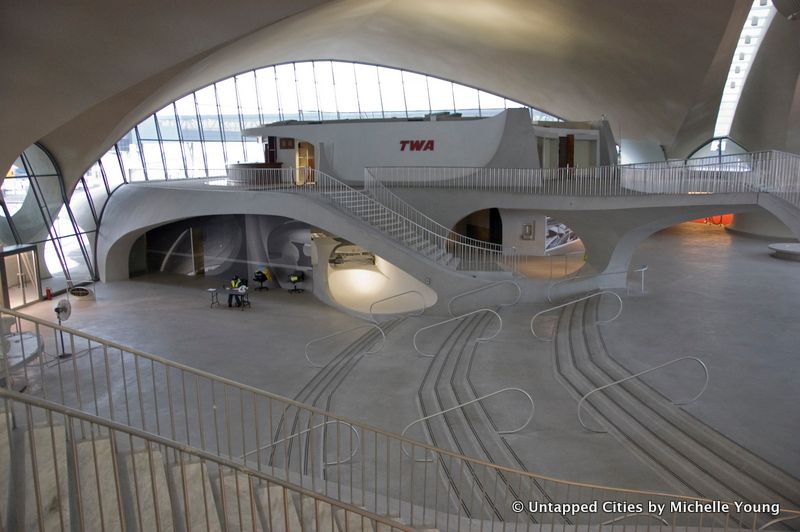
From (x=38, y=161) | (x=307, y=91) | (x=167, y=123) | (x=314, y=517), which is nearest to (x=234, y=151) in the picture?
(x=167, y=123)

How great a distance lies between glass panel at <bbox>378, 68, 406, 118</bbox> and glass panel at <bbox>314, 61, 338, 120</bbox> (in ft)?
9.98

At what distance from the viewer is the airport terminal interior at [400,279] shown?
22.3 ft

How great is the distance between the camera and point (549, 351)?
13289 mm

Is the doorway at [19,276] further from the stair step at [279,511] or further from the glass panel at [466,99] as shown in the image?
the glass panel at [466,99]

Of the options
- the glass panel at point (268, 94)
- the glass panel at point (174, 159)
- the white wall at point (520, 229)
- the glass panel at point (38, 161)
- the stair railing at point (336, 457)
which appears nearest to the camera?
the stair railing at point (336, 457)

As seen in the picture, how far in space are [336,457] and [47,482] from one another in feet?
15.3

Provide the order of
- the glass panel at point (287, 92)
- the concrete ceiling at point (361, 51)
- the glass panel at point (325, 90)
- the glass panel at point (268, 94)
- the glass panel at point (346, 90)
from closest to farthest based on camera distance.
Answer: the concrete ceiling at point (361, 51)
the glass panel at point (268, 94)
the glass panel at point (287, 92)
the glass panel at point (325, 90)
the glass panel at point (346, 90)

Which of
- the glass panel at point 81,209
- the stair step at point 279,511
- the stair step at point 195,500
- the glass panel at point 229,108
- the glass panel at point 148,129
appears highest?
the glass panel at point 229,108

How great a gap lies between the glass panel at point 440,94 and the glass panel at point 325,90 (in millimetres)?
6038

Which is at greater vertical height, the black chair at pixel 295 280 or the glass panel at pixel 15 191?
the glass panel at pixel 15 191

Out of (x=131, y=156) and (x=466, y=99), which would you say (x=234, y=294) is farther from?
(x=466, y=99)

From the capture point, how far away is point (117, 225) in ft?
78.3

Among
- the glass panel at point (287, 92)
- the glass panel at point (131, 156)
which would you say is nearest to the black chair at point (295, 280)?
the glass panel at point (131, 156)

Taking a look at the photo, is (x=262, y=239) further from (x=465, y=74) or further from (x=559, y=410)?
(x=465, y=74)
